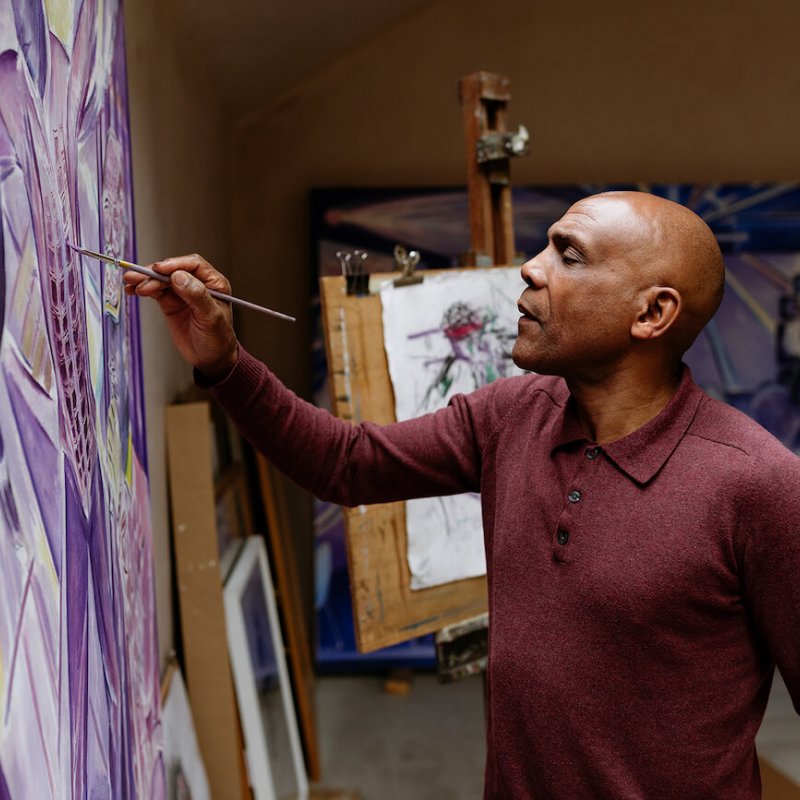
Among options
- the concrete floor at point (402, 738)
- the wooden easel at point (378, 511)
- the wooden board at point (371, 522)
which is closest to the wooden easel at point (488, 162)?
the wooden easel at point (378, 511)

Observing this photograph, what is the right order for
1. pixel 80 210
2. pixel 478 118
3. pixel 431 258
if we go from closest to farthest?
pixel 80 210 < pixel 478 118 < pixel 431 258

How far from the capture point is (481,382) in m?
2.24

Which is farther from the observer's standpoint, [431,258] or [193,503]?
[431,258]

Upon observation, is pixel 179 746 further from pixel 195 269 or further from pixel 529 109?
pixel 529 109

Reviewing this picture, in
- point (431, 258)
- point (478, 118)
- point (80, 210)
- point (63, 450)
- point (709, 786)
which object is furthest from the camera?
point (431, 258)

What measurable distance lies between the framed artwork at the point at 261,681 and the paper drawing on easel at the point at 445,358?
0.57m

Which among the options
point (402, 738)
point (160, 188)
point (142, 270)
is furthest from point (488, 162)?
point (402, 738)

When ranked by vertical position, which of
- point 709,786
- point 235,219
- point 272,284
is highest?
point 235,219

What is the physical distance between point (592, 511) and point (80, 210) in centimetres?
72

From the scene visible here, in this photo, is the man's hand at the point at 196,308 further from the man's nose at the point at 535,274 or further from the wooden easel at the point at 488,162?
the wooden easel at the point at 488,162

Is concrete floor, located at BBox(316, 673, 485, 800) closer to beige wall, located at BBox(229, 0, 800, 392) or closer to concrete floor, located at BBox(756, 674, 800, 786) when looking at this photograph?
concrete floor, located at BBox(756, 674, 800, 786)

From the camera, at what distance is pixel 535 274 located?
1367mm

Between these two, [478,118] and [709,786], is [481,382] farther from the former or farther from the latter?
[709,786]

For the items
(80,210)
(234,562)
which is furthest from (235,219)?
Answer: (80,210)
